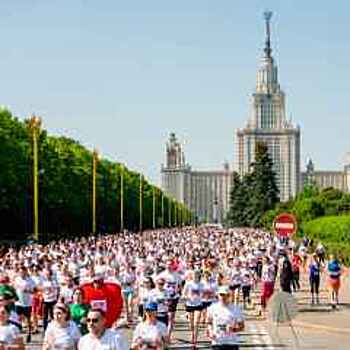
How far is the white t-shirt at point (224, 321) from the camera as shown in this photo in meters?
15.9

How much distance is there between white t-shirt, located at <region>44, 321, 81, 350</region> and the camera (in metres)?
13.7

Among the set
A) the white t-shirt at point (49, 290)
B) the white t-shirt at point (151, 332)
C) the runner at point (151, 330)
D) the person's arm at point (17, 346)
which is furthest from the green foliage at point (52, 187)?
the person's arm at point (17, 346)

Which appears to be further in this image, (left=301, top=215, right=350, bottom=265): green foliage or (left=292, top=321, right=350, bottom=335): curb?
(left=301, top=215, right=350, bottom=265): green foliage

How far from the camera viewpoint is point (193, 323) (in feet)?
74.9

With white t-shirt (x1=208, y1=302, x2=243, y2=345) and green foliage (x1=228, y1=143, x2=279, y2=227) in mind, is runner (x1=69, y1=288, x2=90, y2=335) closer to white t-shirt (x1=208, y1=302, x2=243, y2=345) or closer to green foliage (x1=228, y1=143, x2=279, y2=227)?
white t-shirt (x1=208, y1=302, x2=243, y2=345)

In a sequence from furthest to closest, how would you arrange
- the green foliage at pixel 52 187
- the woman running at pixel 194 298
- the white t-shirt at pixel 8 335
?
1. the green foliage at pixel 52 187
2. the woman running at pixel 194 298
3. the white t-shirt at pixel 8 335

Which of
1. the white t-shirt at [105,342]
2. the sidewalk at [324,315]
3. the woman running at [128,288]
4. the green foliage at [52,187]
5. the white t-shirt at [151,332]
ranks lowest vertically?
the sidewalk at [324,315]

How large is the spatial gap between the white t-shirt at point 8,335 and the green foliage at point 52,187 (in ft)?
210

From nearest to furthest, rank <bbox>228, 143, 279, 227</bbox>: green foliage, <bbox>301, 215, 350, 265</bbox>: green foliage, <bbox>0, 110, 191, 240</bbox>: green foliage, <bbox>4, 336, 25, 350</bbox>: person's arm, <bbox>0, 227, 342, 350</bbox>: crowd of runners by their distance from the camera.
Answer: <bbox>4, 336, 25, 350</bbox>: person's arm, <bbox>0, 227, 342, 350</bbox>: crowd of runners, <bbox>301, 215, 350, 265</bbox>: green foliage, <bbox>0, 110, 191, 240</bbox>: green foliage, <bbox>228, 143, 279, 227</bbox>: green foliage

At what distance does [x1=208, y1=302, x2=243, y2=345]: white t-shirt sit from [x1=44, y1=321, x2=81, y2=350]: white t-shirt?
8.52ft

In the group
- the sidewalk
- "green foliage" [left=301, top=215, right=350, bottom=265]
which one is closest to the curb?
the sidewalk

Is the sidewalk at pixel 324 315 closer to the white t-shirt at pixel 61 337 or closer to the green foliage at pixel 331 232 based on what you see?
the white t-shirt at pixel 61 337

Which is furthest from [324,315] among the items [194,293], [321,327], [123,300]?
[194,293]

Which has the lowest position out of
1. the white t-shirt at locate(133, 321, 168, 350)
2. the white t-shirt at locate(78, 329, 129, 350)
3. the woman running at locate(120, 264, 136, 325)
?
the woman running at locate(120, 264, 136, 325)
